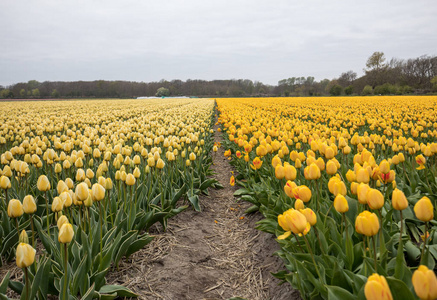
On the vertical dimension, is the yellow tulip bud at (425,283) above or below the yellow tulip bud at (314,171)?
below

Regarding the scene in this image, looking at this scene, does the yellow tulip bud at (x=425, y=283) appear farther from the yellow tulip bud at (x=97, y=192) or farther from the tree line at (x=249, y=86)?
the tree line at (x=249, y=86)

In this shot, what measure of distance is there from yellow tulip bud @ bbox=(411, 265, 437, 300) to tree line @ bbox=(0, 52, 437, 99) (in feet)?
173

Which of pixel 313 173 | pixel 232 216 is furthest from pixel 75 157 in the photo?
pixel 313 173

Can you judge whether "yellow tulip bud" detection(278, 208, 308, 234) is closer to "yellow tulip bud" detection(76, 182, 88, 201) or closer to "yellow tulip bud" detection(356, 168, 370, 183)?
"yellow tulip bud" detection(356, 168, 370, 183)

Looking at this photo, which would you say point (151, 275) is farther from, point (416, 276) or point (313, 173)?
point (416, 276)

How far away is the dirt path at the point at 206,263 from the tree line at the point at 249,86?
5103 centimetres

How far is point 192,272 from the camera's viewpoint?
8.79 ft

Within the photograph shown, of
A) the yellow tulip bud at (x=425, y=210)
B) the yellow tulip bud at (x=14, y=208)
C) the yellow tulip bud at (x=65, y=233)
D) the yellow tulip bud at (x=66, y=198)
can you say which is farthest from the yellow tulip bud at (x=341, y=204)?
the yellow tulip bud at (x=14, y=208)

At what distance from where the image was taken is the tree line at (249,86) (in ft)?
165

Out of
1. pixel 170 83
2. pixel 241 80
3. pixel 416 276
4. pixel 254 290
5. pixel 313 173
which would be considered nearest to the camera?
pixel 416 276

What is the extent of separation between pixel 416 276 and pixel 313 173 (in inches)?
50.2

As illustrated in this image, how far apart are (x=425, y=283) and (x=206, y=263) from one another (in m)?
2.24

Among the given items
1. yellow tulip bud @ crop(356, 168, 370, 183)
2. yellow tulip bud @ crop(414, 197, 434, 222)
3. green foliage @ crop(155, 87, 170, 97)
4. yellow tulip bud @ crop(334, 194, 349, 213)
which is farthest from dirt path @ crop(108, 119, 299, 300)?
green foliage @ crop(155, 87, 170, 97)

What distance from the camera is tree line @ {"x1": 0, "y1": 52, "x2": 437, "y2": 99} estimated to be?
165 feet
